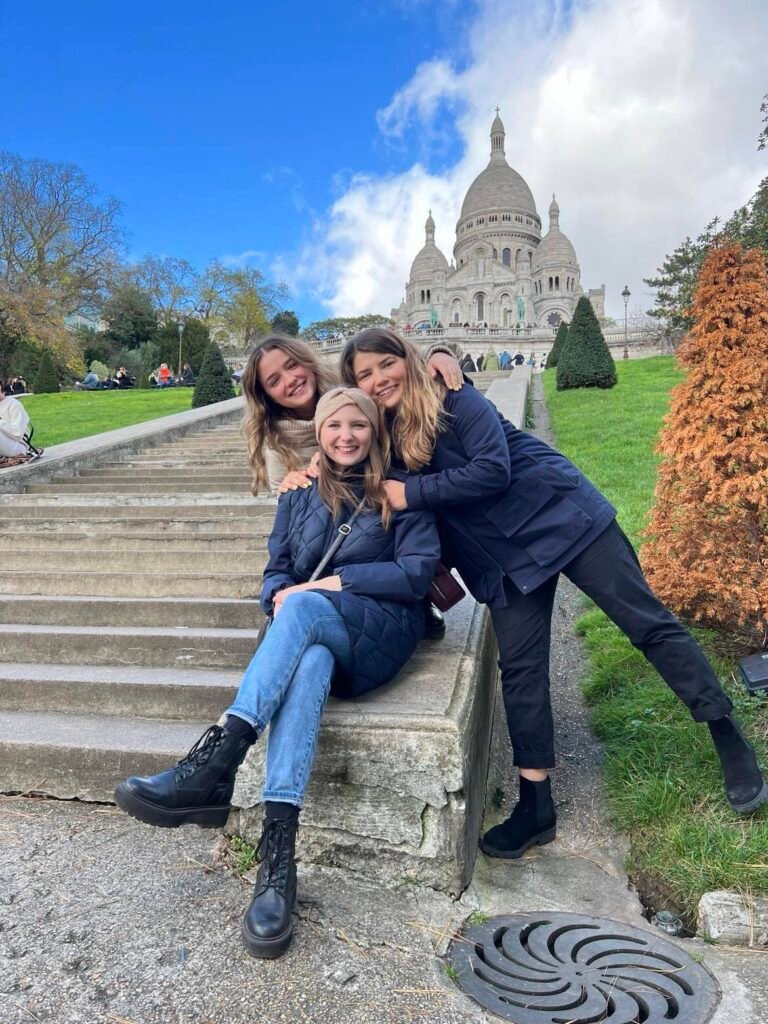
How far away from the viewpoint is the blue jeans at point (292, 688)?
7.36 feet

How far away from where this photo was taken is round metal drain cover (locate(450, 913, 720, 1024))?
1984 millimetres

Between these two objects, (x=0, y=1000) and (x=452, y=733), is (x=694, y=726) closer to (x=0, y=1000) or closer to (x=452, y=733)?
(x=452, y=733)

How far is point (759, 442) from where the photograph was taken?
3.47 meters

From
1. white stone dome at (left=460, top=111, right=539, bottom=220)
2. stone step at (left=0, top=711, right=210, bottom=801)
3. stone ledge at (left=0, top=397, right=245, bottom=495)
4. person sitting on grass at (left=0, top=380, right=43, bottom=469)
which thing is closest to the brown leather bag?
stone step at (left=0, top=711, right=210, bottom=801)

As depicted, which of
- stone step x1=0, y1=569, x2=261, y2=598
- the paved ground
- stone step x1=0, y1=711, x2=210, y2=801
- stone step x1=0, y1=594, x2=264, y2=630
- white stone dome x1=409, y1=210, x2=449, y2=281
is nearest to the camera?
the paved ground

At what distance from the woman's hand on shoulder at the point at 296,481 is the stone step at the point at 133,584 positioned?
176cm

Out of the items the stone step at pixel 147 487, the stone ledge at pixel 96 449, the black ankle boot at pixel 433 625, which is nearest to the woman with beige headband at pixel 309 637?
the black ankle boot at pixel 433 625

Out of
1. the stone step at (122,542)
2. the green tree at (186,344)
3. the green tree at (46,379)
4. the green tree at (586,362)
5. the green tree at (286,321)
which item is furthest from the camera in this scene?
the green tree at (286,321)

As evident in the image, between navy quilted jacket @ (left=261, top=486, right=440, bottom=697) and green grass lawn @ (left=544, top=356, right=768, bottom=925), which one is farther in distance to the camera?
navy quilted jacket @ (left=261, top=486, right=440, bottom=697)

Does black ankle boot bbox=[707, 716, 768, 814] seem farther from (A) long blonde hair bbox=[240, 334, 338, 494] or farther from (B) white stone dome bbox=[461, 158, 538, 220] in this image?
(B) white stone dome bbox=[461, 158, 538, 220]

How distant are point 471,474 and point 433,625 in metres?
0.89

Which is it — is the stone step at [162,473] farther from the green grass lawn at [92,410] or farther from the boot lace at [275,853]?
the boot lace at [275,853]

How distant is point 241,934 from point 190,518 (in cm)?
392

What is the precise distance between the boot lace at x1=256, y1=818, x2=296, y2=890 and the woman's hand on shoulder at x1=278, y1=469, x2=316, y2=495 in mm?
1253
